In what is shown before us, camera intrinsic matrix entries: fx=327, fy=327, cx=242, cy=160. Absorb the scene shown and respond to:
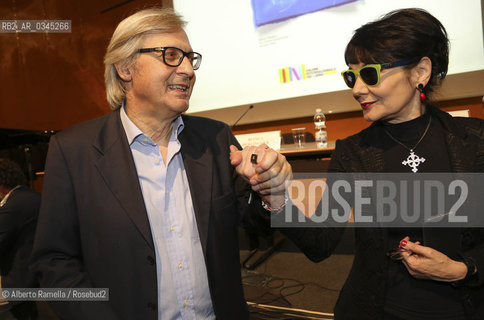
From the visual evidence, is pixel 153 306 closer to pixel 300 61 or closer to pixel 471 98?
pixel 300 61

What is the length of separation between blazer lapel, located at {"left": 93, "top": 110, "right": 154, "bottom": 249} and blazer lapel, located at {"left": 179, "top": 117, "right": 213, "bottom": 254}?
0.22 m

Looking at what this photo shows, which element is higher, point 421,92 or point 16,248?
point 421,92

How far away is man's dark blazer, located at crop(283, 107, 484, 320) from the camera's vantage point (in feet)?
4.36

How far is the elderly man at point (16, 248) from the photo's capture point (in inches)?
102

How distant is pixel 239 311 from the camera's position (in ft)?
4.87

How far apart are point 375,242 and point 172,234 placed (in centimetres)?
88

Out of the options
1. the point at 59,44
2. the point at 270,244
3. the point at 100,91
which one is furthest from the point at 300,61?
the point at 59,44

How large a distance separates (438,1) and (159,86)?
3113 millimetres

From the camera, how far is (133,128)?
4.93 ft

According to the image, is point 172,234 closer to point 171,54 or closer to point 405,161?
point 171,54

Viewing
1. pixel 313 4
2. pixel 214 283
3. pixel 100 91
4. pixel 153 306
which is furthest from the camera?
pixel 100 91

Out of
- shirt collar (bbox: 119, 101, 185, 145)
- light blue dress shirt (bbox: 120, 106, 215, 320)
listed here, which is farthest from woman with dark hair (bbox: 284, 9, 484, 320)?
shirt collar (bbox: 119, 101, 185, 145)

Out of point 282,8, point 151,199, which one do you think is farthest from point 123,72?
point 282,8

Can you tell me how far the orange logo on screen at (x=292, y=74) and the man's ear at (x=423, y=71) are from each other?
2.50 m
